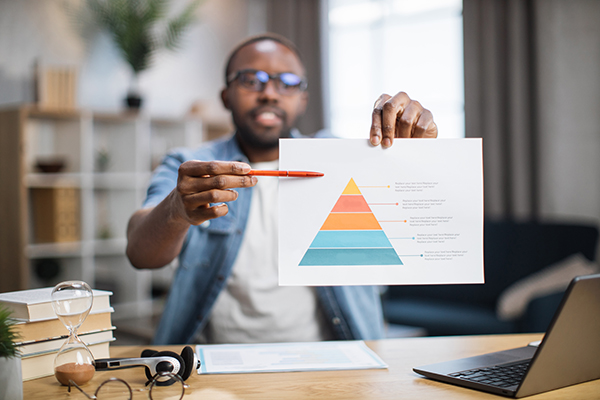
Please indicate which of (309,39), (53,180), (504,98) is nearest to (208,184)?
(53,180)

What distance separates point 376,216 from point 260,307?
66 cm

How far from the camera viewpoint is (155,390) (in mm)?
926

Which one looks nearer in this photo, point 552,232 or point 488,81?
point 552,232

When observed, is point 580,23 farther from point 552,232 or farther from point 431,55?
point 552,232

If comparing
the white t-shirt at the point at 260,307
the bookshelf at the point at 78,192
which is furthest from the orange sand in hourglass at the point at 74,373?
the bookshelf at the point at 78,192

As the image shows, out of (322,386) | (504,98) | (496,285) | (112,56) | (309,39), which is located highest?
(309,39)

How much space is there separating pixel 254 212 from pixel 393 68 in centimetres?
310

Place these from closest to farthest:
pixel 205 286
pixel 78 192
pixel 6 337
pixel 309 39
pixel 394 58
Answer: pixel 6 337
pixel 205 286
pixel 78 192
pixel 394 58
pixel 309 39

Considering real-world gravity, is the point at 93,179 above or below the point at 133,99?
below

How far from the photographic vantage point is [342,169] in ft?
3.35

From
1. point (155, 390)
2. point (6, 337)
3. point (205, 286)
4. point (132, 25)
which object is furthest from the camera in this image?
point (132, 25)

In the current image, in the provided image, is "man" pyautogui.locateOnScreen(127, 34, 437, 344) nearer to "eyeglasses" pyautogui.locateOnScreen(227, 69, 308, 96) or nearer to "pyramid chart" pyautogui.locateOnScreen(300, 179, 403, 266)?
"eyeglasses" pyautogui.locateOnScreen(227, 69, 308, 96)

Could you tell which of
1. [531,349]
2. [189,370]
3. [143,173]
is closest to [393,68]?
[143,173]

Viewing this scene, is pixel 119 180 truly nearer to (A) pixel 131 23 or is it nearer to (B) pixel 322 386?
(A) pixel 131 23
